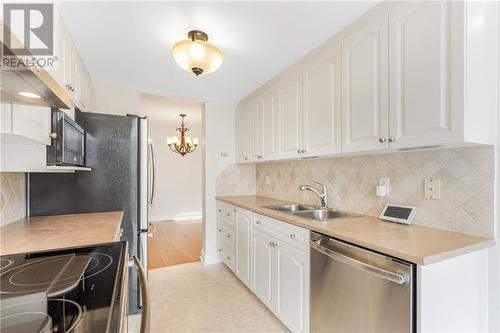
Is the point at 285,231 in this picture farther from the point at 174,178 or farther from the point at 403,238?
the point at 174,178

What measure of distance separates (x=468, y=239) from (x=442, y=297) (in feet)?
1.21

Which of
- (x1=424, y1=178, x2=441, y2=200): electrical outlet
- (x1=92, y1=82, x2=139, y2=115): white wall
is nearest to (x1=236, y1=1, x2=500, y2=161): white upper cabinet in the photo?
(x1=424, y1=178, x2=441, y2=200): electrical outlet

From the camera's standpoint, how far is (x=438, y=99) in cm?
116

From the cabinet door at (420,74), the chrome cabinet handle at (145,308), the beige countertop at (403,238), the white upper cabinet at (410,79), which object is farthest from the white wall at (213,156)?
the chrome cabinet handle at (145,308)

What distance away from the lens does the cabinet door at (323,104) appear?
1.76m

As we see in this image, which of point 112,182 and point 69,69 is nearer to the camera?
point 69,69

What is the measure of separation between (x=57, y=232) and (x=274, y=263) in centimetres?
153

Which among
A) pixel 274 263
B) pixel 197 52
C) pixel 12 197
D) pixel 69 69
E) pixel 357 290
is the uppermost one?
pixel 197 52

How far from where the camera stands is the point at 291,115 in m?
2.30

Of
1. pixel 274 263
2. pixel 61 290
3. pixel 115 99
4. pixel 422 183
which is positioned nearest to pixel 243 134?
pixel 115 99

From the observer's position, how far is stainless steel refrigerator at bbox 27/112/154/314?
1939 mm

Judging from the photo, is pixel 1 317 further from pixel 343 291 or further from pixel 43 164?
pixel 343 291

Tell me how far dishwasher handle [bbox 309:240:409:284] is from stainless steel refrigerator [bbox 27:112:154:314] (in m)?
1.54

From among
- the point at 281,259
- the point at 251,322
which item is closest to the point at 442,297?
the point at 281,259
